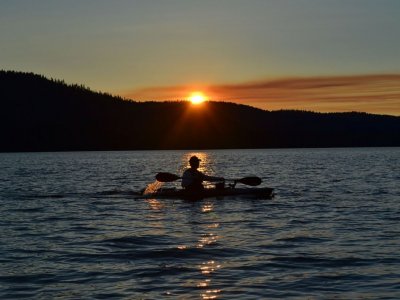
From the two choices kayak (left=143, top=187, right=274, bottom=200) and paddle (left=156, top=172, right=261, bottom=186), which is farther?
paddle (left=156, top=172, right=261, bottom=186)

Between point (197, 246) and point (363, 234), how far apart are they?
5.13 meters

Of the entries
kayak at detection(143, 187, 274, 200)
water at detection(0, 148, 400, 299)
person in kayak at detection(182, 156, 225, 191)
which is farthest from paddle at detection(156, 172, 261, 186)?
person in kayak at detection(182, 156, 225, 191)

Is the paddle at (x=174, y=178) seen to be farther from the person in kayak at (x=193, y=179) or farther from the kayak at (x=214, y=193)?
the person in kayak at (x=193, y=179)

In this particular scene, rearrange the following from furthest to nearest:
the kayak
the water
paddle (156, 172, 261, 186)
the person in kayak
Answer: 1. paddle (156, 172, 261, 186)
2. the kayak
3. the person in kayak
4. the water

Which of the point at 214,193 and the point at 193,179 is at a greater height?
the point at 193,179

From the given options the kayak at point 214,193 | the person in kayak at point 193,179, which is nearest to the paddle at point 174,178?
the kayak at point 214,193

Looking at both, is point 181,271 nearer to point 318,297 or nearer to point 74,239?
point 318,297

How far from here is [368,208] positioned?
27.2m

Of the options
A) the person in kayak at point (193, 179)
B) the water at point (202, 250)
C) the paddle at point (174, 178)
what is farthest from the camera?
the paddle at point (174, 178)

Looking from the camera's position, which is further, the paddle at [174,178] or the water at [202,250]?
the paddle at [174,178]

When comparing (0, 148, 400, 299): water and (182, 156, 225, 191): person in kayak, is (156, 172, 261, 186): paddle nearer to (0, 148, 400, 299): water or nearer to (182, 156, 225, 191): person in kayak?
(0, 148, 400, 299): water

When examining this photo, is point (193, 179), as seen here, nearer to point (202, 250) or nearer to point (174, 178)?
point (174, 178)

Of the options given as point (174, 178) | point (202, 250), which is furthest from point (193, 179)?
point (202, 250)

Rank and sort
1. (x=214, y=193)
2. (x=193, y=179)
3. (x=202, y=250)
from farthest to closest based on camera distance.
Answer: (x=214, y=193), (x=193, y=179), (x=202, y=250)
